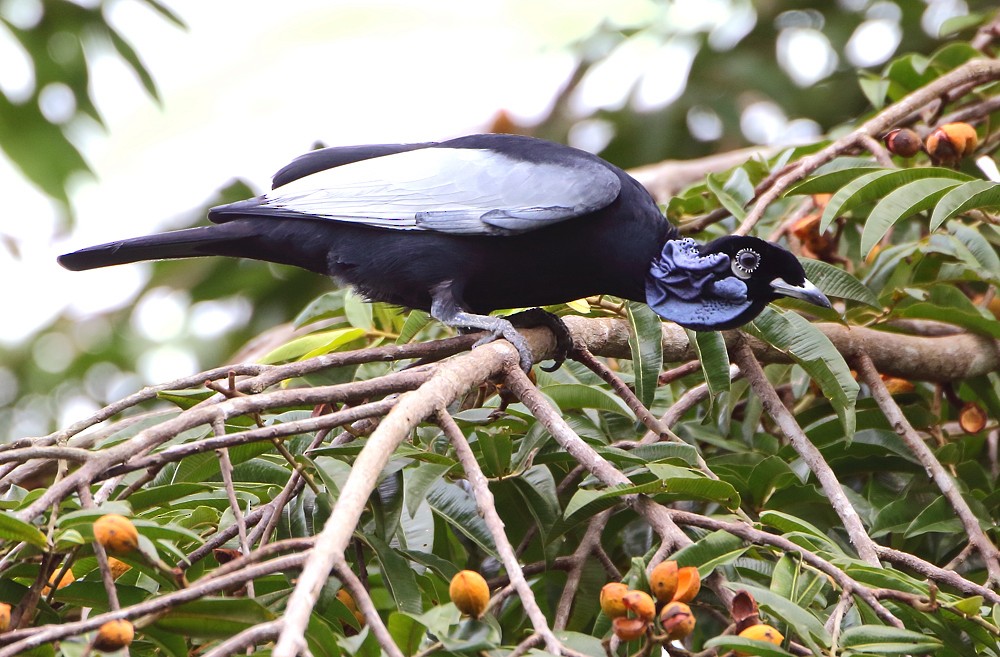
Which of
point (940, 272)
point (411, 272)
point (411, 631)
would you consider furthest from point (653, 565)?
point (940, 272)

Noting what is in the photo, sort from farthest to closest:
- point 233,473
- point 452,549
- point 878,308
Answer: point 878,308
point 452,549
point 233,473

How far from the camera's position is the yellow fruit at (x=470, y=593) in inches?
58.7

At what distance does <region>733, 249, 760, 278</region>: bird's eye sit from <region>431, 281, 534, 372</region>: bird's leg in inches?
21.8

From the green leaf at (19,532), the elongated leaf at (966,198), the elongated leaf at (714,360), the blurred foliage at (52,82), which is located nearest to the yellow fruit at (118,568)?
the green leaf at (19,532)

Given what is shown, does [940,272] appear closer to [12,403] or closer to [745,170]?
[745,170]

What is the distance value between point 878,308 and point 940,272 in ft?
0.97

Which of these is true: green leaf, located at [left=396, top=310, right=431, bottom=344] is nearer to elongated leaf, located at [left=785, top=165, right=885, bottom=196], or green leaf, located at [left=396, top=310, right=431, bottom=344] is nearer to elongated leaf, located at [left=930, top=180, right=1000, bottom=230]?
elongated leaf, located at [left=785, top=165, right=885, bottom=196]

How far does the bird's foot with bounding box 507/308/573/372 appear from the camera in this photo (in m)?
2.64

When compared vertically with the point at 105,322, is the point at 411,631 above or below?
above

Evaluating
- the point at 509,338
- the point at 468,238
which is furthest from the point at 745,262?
the point at 468,238

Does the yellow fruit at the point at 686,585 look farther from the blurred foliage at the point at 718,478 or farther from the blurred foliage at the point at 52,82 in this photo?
the blurred foliage at the point at 52,82

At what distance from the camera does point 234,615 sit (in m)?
1.40

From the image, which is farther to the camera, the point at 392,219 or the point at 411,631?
the point at 392,219

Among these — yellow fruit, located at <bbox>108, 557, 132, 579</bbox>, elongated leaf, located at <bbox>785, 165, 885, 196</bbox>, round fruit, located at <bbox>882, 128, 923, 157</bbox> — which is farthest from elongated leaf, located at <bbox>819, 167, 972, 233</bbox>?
yellow fruit, located at <bbox>108, 557, 132, 579</bbox>
